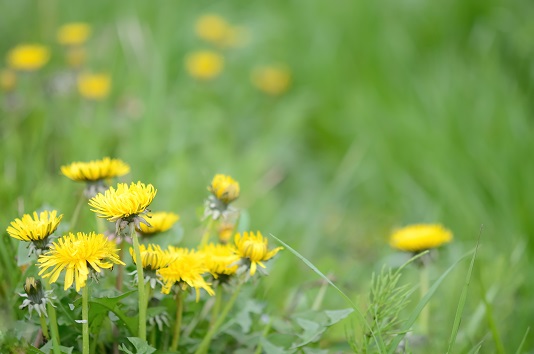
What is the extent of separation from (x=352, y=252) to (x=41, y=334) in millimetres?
1416

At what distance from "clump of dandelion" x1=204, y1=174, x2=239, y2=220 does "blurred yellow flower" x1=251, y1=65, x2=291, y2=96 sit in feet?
6.31

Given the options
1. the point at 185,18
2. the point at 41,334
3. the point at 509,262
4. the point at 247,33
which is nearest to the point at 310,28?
the point at 247,33

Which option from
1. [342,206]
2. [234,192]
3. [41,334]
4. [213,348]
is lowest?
[342,206]

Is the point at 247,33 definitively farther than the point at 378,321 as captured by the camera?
Yes

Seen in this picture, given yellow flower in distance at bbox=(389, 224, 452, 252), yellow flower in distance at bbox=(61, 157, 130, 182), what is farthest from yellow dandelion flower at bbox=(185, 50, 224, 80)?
yellow flower in distance at bbox=(61, 157, 130, 182)

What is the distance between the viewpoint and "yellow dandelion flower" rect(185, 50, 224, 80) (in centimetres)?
298

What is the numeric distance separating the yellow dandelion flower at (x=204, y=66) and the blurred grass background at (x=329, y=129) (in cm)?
9

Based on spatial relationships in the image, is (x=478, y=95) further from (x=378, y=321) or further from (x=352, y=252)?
(x=378, y=321)

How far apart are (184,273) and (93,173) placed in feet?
0.92

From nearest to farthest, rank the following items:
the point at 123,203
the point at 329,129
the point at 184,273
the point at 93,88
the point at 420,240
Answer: the point at 123,203, the point at 184,273, the point at 420,240, the point at 93,88, the point at 329,129

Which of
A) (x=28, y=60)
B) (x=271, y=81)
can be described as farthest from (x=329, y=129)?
(x=28, y=60)

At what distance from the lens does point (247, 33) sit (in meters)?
3.54

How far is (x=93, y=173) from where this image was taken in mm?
1302

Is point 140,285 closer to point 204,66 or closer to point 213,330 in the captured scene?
point 213,330
